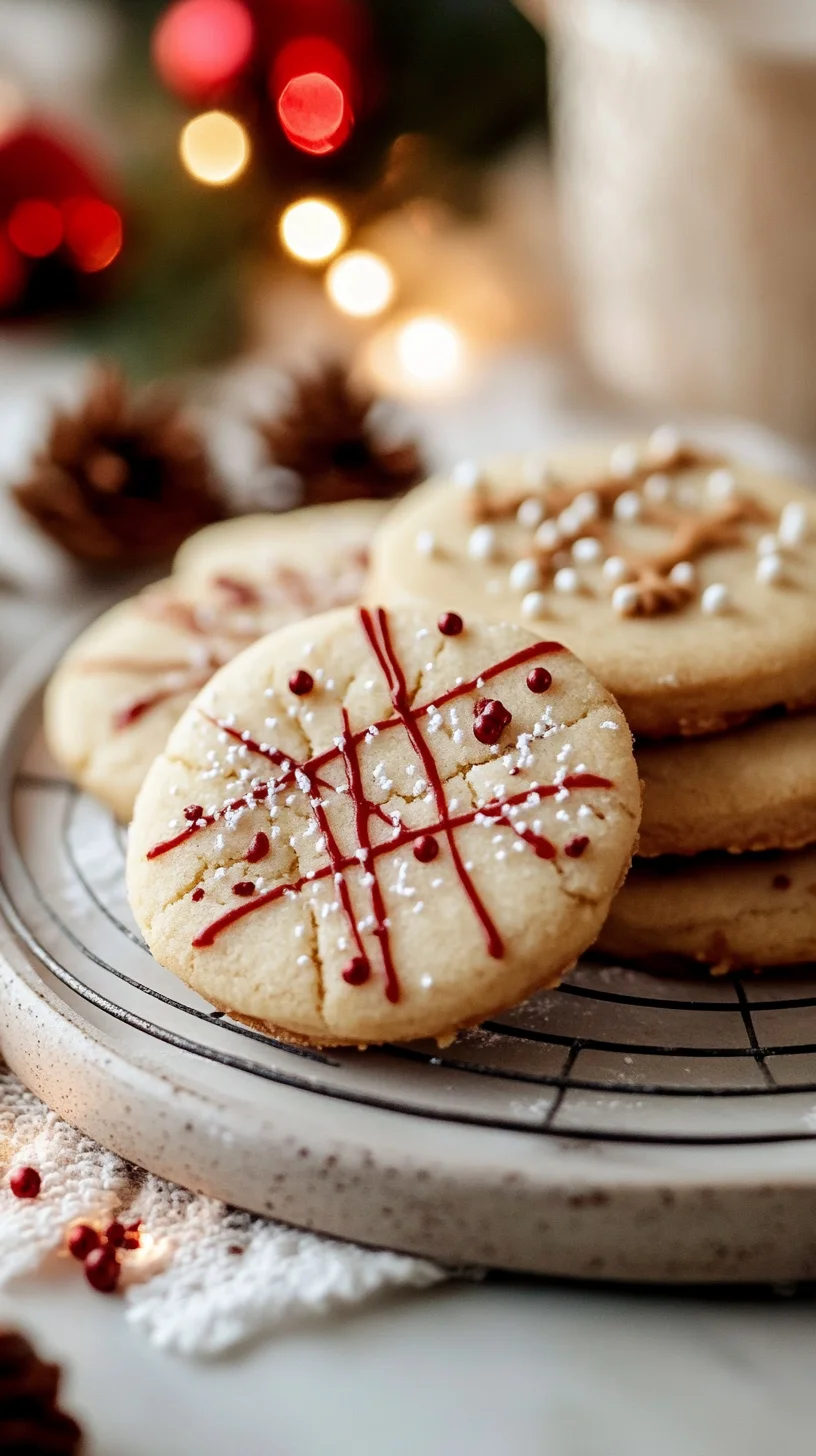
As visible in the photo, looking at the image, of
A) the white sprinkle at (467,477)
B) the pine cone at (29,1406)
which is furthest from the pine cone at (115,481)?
the pine cone at (29,1406)

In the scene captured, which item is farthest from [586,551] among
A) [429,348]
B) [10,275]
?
[10,275]

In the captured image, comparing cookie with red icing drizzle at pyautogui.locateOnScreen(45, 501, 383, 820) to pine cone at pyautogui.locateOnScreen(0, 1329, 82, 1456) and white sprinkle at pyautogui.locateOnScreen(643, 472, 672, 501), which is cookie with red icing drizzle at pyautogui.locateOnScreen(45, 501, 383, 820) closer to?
white sprinkle at pyautogui.locateOnScreen(643, 472, 672, 501)

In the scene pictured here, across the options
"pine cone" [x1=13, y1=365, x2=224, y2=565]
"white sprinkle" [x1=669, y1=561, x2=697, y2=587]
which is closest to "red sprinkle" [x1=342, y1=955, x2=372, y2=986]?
"white sprinkle" [x1=669, y1=561, x2=697, y2=587]

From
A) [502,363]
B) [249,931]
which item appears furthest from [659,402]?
[249,931]

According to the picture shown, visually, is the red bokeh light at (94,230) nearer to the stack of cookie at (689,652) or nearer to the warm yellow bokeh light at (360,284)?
the warm yellow bokeh light at (360,284)

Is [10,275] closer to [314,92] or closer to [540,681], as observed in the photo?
[314,92]

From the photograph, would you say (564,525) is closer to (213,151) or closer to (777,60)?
(777,60)
